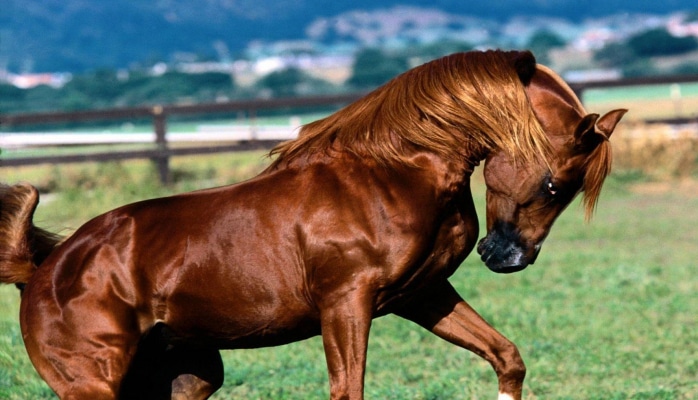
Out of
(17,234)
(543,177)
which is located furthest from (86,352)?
(543,177)

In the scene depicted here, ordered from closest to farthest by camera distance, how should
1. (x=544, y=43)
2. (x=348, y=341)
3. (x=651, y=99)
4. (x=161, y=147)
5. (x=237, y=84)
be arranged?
(x=348, y=341)
(x=161, y=147)
(x=651, y=99)
(x=237, y=84)
(x=544, y=43)

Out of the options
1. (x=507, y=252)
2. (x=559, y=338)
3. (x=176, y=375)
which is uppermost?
(x=507, y=252)

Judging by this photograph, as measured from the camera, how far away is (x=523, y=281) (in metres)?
10.2

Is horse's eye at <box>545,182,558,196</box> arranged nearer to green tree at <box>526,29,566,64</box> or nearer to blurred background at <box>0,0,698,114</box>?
blurred background at <box>0,0,698,114</box>

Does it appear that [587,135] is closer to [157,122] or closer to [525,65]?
[525,65]

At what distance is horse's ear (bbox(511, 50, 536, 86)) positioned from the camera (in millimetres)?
4383

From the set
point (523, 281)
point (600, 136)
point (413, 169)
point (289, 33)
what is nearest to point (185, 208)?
point (413, 169)

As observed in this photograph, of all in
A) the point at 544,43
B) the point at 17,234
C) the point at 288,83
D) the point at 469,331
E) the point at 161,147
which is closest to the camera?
the point at 469,331

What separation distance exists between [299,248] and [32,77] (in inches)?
3242

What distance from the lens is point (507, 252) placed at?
4383 millimetres

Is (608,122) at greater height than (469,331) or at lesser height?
greater

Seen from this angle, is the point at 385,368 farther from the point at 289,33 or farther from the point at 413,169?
the point at 289,33

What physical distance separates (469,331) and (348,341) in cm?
66

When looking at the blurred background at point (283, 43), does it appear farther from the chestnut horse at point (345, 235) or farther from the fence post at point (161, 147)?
the chestnut horse at point (345, 235)
